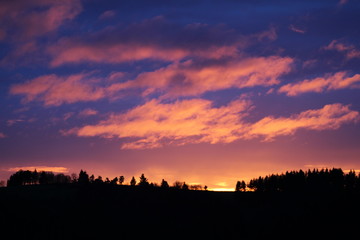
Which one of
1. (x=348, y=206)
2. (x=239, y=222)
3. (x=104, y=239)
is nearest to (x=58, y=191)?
(x=104, y=239)

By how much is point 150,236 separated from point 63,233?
82.7ft

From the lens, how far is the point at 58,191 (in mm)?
161250

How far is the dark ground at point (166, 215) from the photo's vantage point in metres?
112

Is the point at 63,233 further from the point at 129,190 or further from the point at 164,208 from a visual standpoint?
the point at 129,190

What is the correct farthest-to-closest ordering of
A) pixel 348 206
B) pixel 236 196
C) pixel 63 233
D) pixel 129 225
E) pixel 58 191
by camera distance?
pixel 236 196 → pixel 58 191 → pixel 348 206 → pixel 129 225 → pixel 63 233

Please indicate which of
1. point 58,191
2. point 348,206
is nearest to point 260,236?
point 348,206

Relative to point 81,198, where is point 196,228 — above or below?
below

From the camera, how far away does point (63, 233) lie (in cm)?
10838

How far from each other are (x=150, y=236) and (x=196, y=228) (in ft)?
57.2

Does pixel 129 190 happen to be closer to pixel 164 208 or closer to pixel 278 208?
pixel 164 208

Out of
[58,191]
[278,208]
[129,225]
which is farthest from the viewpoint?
[58,191]

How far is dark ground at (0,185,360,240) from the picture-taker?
11194cm

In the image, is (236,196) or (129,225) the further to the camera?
(236,196)

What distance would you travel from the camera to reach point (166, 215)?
446 ft
